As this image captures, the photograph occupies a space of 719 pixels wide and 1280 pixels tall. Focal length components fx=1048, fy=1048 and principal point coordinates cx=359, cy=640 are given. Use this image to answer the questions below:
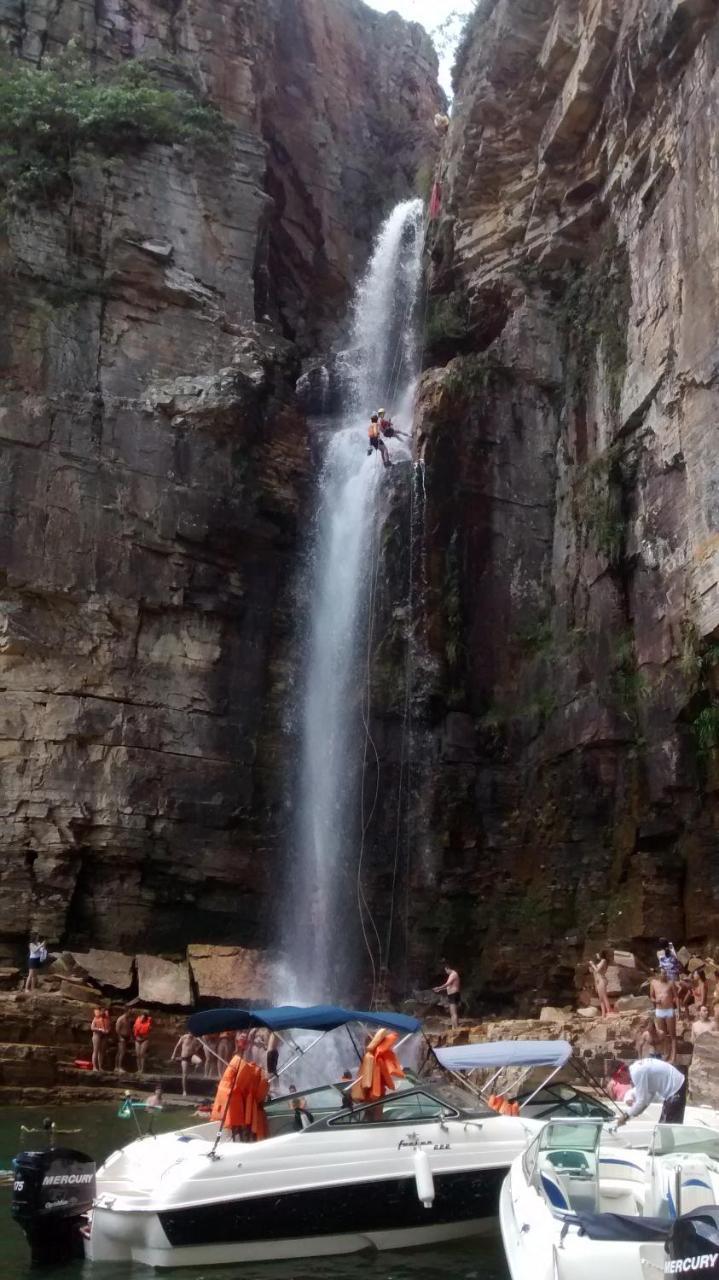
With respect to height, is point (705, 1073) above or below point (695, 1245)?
below

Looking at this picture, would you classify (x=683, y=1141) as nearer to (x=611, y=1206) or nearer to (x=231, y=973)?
(x=611, y=1206)

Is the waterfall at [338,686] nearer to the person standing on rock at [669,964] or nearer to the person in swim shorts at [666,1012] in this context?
the person standing on rock at [669,964]

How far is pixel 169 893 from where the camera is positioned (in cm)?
2198

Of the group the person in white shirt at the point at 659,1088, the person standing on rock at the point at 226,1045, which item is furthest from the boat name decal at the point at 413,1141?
the person standing on rock at the point at 226,1045

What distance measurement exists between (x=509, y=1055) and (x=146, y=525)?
16411 millimetres

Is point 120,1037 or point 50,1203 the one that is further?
point 120,1037

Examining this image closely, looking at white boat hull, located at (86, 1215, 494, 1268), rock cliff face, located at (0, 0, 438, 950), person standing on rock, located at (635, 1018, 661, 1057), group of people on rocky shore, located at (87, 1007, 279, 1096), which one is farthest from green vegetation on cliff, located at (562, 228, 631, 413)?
white boat hull, located at (86, 1215, 494, 1268)

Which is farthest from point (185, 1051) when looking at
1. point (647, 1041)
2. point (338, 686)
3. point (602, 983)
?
point (338, 686)

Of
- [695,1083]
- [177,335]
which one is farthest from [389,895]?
[177,335]

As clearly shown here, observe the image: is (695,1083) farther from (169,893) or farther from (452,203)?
(452,203)

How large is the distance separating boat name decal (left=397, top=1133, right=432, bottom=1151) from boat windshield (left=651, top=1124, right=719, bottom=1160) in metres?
2.52

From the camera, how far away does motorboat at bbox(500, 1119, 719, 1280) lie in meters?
5.04

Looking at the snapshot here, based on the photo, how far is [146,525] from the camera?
23.5 metres

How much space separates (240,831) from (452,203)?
57.3 ft
